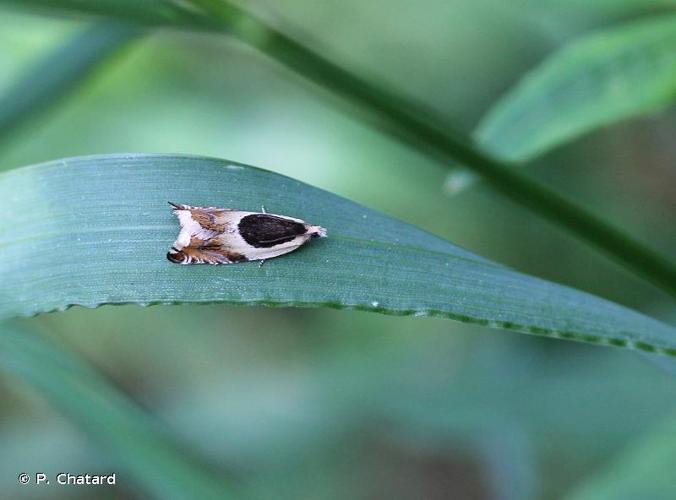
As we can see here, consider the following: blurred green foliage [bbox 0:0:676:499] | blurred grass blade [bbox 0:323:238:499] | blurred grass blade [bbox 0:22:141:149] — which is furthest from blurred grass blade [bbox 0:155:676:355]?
blurred green foliage [bbox 0:0:676:499]

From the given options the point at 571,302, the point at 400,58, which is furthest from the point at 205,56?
the point at 571,302

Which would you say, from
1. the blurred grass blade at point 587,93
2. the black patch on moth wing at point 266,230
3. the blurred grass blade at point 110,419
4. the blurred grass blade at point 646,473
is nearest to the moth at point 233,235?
the black patch on moth wing at point 266,230

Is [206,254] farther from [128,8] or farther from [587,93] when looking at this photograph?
[587,93]

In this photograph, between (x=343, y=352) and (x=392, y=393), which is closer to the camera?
(x=392, y=393)

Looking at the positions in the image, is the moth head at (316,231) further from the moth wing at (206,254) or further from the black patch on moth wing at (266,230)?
the moth wing at (206,254)

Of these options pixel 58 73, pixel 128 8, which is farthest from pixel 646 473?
pixel 58 73

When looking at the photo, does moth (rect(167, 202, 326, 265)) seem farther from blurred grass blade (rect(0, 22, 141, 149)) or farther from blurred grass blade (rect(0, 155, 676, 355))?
blurred grass blade (rect(0, 22, 141, 149))

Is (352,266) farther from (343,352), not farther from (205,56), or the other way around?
(205,56)
